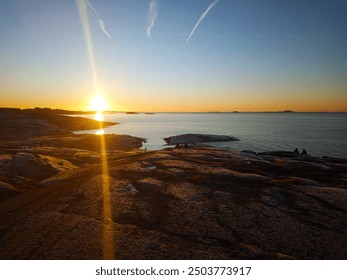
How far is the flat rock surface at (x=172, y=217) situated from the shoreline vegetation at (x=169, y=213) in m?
0.04

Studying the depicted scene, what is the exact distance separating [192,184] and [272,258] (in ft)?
27.5

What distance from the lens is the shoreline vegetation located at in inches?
347

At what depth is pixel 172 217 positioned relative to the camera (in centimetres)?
1141

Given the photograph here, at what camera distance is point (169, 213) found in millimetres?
11836

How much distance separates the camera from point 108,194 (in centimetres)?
1429

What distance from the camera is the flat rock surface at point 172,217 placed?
28.7ft

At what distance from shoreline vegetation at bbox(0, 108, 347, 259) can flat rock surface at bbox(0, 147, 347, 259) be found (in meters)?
0.04

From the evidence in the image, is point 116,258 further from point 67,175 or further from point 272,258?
point 67,175

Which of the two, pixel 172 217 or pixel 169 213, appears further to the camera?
pixel 169 213

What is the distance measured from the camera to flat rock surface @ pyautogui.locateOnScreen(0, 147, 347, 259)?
8758mm

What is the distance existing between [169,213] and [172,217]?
462 millimetres

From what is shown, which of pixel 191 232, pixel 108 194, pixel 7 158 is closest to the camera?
pixel 191 232

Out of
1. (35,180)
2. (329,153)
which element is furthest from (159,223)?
(329,153)

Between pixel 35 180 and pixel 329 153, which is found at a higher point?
pixel 35 180
